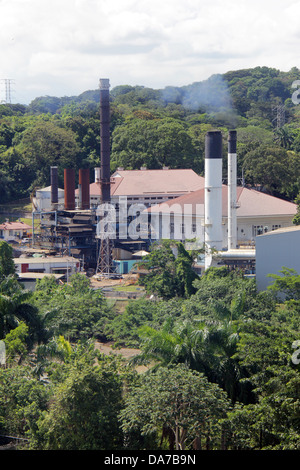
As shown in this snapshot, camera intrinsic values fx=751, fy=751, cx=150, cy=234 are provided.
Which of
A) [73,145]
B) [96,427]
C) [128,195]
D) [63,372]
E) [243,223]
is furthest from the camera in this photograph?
[73,145]

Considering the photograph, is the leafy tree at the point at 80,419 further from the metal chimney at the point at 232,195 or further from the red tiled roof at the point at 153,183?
the red tiled roof at the point at 153,183

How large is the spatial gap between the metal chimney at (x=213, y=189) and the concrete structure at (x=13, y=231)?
23.1m

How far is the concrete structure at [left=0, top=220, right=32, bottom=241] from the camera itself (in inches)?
2297

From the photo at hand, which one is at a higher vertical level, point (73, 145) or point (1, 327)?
point (73, 145)

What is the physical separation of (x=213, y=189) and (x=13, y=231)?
25.1 meters

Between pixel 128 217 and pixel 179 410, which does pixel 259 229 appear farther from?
pixel 179 410

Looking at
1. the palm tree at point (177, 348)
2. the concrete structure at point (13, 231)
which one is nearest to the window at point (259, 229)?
the concrete structure at point (13, 231)

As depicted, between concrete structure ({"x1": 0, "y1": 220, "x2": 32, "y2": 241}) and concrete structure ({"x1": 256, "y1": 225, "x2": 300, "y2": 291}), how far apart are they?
29901 millimetres

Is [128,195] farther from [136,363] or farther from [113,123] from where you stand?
[136,363]

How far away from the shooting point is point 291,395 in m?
15.9

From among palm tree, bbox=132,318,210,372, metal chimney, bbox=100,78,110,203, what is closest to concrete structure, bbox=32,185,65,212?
metal chimney, bbox=100,78,110,203

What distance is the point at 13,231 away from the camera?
197 feet

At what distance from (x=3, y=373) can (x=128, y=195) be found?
120ft
